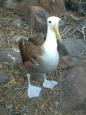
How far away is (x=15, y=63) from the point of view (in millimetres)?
5262

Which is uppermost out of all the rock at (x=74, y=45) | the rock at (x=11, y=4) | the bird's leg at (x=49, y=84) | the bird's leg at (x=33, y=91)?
the rock at (x=11, y=4)

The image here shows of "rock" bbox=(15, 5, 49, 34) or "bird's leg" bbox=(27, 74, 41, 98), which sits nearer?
"bird's leg" bbox=(27, 74, 41, 98)

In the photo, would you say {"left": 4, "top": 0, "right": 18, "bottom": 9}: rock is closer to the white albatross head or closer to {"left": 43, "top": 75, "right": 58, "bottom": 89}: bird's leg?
{"left": 43, "top": 75, "right": 58, "bottom": 89}: bird's leg

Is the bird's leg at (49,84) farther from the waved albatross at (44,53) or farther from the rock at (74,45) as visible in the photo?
the rock at (74,45)

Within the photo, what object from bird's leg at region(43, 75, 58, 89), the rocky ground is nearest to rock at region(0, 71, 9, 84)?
the rocky ground

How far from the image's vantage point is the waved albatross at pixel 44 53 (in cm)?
441

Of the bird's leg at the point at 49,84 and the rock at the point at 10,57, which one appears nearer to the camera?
the bird's leg at the point at 49,84

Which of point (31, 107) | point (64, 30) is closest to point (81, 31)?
point (64, 30)

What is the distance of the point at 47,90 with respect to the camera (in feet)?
15.6

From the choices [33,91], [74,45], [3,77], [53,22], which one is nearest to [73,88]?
[33,91]

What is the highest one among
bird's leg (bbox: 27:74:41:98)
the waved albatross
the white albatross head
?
the white albatross head

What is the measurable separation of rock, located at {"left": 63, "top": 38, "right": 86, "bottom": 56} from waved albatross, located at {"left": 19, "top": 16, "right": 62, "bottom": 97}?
928mm

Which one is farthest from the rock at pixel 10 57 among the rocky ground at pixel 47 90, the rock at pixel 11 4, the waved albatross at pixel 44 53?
the rock at pixel 11 4

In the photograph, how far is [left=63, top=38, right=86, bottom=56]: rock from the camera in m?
5.48
